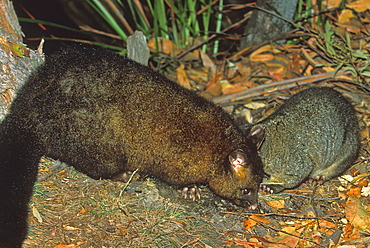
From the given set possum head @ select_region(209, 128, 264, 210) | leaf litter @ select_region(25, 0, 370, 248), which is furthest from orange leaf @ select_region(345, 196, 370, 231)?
possum head @ select_region(209, 128, 264, 210)

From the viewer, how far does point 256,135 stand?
168 inches

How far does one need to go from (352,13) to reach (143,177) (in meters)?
4.68

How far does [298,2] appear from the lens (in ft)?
24.1

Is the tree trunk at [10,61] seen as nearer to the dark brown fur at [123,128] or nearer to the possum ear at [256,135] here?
the dark brown fur at [123,128]

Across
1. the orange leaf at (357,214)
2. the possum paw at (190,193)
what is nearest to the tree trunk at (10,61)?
the possum paw at (190,193)

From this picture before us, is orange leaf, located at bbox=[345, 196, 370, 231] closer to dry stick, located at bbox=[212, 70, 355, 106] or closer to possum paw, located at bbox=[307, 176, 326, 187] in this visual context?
possum paw, located at bbox=[307, 176, 326, 187]

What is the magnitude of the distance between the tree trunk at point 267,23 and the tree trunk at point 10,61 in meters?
3.86

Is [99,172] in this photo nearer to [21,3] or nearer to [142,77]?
[142,77]

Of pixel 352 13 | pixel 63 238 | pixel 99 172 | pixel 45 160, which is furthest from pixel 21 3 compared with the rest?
pixel 352 13

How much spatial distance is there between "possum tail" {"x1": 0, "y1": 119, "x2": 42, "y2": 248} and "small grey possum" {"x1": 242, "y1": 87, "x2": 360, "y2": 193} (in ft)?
7.62

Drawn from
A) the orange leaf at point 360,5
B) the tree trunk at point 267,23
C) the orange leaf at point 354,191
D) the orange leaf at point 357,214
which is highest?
the tree trunk at point 267,23

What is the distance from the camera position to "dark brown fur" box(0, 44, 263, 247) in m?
3.91

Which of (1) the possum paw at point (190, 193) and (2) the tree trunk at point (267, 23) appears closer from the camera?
(1) the possum paw at point (190, 193)

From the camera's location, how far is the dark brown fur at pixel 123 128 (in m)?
3.91
